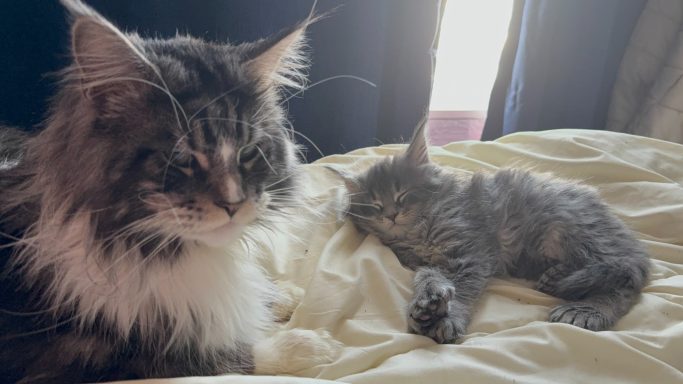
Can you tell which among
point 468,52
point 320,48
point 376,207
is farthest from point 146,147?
point 468,52

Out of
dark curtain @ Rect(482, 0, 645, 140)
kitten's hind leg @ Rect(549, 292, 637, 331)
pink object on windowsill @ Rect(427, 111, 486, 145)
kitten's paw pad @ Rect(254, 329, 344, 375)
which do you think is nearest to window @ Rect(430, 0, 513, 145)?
pink object on windowsill @ Rect(427, 111, 486, 145)

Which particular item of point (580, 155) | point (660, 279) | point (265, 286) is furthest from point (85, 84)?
point (580, 155)

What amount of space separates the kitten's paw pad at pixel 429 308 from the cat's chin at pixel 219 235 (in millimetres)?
494

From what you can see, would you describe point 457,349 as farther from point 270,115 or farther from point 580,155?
point 580,155

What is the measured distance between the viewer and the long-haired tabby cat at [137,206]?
98 centimetres

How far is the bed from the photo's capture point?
117 cm

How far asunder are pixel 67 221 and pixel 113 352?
0.91ft

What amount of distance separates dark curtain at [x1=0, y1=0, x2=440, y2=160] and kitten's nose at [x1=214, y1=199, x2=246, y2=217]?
4.12ft

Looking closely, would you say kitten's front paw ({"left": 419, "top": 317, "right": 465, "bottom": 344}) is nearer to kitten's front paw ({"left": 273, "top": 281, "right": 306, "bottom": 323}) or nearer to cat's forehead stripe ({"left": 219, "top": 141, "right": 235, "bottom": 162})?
kitten's front paw ({"left": 273, "top": 281, "right": 306, "bottom": 323})

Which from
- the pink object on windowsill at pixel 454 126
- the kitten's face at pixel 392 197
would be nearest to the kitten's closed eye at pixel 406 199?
the kitten's face at pixel 392 197

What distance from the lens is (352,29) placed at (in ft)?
7.86

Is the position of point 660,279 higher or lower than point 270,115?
lower

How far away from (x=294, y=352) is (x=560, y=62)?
2043 millimetres

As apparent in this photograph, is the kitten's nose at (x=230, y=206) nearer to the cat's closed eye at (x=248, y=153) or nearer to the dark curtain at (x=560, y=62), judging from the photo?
the cat's closed eye at (x=248, y=153)
